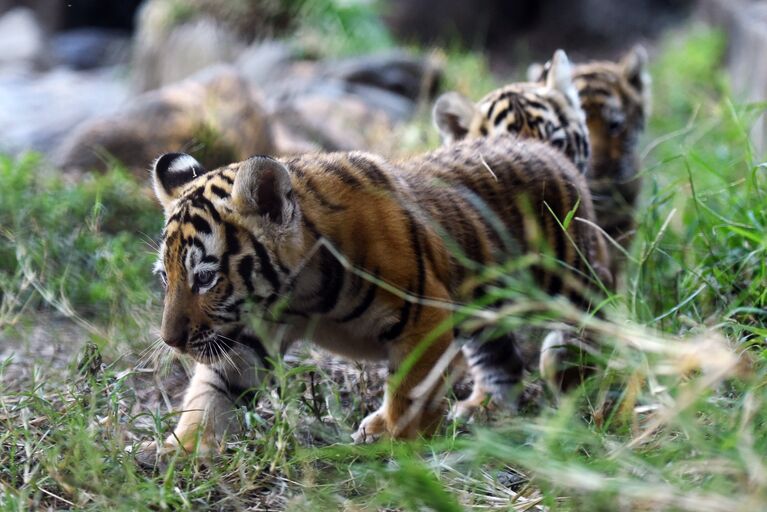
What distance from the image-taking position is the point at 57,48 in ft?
62.4

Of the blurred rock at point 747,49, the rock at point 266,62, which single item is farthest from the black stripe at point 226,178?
the rock at point 266,62

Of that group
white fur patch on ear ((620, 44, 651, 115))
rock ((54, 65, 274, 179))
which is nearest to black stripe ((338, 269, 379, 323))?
white fur patch on ear ((620, 44, 651, 115))

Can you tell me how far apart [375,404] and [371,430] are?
0.51 metres

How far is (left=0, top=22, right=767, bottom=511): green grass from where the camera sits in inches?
85.2

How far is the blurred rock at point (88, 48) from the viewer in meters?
18.3

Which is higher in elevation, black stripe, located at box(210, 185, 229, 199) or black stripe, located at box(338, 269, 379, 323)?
black stripe, located at box(210, 185, 229, 199)

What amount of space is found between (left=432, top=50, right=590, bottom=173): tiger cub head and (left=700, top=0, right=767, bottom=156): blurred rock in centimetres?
179

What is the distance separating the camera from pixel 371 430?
3475 millimetres

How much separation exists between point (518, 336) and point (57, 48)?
53.9 feet

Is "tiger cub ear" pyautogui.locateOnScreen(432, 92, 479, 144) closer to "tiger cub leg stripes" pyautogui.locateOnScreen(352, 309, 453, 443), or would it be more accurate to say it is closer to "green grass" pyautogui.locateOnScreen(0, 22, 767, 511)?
"green grass" pyautogui.locateOnScreen(0, 22, 767, 511)

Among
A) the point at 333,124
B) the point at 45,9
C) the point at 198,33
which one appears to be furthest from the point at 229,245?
the point at 45,9

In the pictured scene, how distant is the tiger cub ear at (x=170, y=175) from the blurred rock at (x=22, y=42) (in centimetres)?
1375

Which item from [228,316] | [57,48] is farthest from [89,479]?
[57,48]

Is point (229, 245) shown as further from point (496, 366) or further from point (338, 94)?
point (338, 94)
